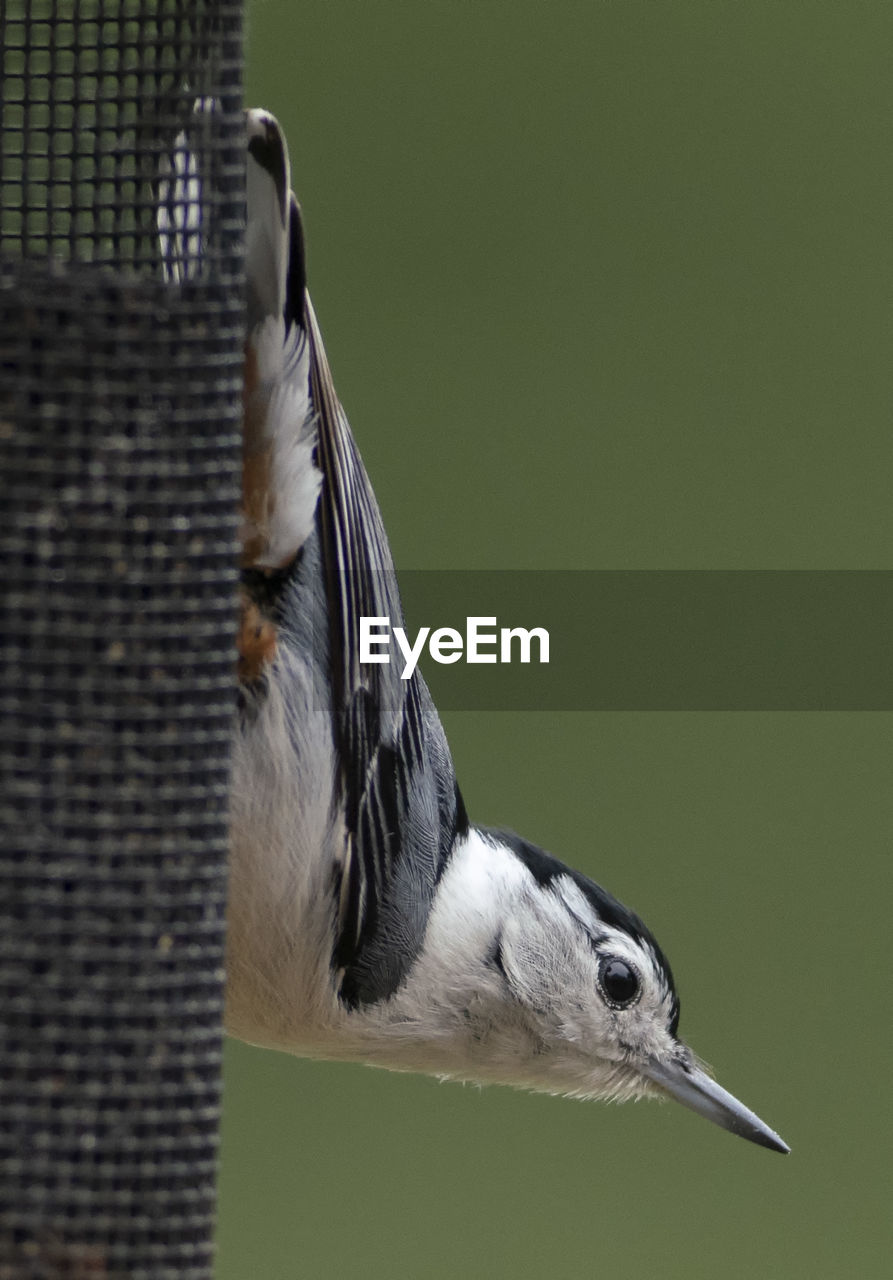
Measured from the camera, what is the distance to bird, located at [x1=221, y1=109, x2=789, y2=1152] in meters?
1.87

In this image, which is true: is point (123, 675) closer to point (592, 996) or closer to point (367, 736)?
point (367, 736)

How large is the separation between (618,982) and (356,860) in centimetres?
59

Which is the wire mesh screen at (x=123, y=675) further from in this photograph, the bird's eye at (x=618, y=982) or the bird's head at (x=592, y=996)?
the bird's eye at (x=618, y=982)

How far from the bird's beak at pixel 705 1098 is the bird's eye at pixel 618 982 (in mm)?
100

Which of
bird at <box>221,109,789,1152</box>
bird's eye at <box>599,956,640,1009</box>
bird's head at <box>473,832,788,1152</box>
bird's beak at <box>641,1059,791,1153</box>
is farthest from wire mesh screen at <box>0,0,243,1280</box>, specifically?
bird's beak at <box>641,1059,791,1153</box>

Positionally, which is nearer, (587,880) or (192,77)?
(192,77)

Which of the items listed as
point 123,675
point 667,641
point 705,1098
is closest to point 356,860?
point 123,675

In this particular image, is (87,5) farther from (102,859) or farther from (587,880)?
(587,880)

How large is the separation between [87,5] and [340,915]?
91cm

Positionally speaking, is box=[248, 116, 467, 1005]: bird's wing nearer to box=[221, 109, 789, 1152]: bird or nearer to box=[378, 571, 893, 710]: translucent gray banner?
box=[221, 109, 789, 1152]: bird

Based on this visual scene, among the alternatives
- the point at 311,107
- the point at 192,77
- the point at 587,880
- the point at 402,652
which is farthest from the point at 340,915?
the point at 311,107

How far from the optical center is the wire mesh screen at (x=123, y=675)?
1.59m

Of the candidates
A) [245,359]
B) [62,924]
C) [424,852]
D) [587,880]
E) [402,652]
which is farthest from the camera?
[587,880]

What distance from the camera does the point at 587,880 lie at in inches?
104
